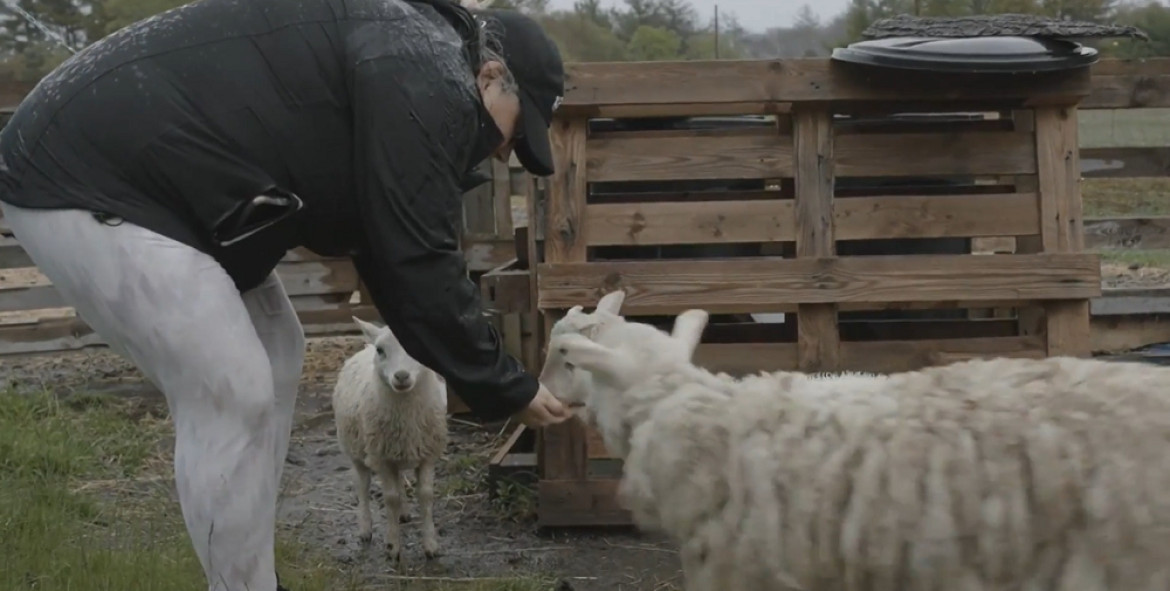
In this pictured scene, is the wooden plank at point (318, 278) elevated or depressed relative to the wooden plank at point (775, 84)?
depressed

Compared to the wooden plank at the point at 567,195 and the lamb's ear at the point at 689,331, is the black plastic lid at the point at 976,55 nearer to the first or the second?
the wooden plank at the point at 567,195

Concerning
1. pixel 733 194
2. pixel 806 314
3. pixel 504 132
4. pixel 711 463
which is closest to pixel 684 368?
pixel 711 463

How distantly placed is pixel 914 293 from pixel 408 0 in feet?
9.10

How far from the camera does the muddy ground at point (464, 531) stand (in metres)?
5.12

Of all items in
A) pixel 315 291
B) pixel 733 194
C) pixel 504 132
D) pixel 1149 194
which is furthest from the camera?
pixel 1149 194

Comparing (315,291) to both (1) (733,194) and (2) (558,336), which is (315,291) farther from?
(2) (558,336)

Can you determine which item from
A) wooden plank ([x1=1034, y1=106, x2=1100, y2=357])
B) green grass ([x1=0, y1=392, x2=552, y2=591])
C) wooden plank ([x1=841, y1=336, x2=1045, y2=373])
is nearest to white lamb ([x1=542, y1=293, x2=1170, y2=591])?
green grass ([x1=0, y1=392, x2=552, y2=591])

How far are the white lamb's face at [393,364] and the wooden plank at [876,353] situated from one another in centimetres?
120

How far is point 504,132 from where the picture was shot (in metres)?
3.03

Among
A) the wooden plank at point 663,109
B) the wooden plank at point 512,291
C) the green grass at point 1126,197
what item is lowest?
the green grass at point 1126,197

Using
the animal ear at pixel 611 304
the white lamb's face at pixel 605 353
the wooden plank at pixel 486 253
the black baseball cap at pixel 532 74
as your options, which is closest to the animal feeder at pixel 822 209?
the animal ear at pixel 611 304

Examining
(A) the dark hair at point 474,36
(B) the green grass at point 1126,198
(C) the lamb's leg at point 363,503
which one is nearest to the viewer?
(A) the dark hair at point 474,36

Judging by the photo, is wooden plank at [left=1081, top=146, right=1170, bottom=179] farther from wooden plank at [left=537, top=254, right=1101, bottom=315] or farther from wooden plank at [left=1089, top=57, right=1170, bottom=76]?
wooden plank at [left=537, top=254, right=1101, bottom=315]

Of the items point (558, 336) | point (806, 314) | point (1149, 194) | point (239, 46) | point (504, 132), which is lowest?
point (1149, 194)
